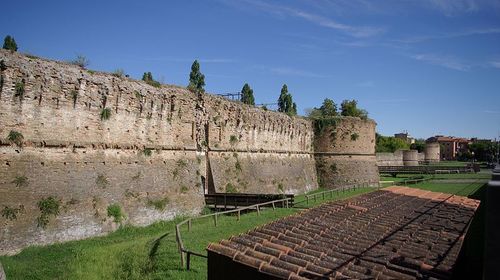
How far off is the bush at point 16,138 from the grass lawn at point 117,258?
10.9ft

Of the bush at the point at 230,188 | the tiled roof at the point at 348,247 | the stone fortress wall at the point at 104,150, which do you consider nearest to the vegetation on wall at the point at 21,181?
the stone fortress wall at the point at 104,150

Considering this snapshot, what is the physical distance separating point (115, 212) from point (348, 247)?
438 inches

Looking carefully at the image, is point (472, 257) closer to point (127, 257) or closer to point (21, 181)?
point (127, 257)

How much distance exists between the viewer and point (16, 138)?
12.9m

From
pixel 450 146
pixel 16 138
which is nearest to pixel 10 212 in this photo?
pixel 16 138

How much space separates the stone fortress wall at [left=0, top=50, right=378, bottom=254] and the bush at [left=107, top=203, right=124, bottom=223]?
20cm

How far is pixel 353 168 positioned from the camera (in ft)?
115

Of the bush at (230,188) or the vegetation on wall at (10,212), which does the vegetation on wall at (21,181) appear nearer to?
the vegetation on wall at (10,212)

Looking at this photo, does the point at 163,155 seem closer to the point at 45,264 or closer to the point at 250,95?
the point at 45,264

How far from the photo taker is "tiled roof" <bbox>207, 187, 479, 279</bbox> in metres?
5.55

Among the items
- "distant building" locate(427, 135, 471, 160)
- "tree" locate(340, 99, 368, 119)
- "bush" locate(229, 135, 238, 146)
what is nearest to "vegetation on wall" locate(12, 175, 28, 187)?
"bush" locate(229, 135, 238, 146)

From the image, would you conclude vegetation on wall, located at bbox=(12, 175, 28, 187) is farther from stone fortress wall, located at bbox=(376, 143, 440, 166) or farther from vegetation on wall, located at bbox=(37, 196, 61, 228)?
stone fortress wall, located at bbox=(376, 143, 440, 166)

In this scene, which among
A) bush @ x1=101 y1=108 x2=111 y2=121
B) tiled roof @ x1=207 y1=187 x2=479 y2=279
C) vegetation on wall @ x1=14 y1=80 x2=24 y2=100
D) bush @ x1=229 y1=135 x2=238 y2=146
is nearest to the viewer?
tiled roof @ x1=207 y1=187 x2=479 y2=279

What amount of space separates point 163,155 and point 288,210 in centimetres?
636
